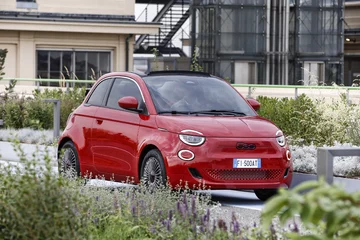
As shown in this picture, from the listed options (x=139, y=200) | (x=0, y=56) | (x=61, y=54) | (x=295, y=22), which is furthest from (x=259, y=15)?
(x=139, y=200)

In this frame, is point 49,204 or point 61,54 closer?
point 49,204

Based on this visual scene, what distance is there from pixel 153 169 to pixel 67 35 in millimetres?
43017

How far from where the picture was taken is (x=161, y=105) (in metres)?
14.3

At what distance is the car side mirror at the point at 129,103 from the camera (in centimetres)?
1417

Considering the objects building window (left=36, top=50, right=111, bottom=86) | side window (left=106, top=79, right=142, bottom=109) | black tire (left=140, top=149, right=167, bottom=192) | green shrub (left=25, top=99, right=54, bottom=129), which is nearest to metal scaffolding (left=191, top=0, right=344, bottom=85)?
Answer: building window (left=36, top=50, right=111, bottom=86)

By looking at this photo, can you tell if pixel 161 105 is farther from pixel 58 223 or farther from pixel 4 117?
pixel 4 117

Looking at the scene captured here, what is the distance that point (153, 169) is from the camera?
13508mm

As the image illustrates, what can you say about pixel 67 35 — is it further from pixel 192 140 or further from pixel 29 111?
pixel 192 140

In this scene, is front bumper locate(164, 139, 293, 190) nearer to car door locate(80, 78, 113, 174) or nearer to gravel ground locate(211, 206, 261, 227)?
gravel ground locate(211, 206, 261, 227)

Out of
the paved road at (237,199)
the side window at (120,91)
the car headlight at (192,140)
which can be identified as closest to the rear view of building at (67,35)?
the side window at (120,91)

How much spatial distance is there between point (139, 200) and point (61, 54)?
47241 millimetres

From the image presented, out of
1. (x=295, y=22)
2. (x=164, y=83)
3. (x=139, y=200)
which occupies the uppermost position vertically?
(x=295, y=22)

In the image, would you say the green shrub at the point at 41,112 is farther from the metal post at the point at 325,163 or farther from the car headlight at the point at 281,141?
the metal post at the point at 325,163

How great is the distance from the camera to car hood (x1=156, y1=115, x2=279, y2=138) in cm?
1334
